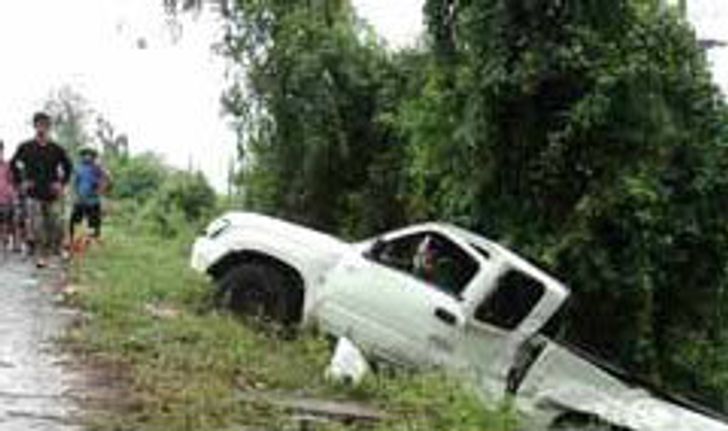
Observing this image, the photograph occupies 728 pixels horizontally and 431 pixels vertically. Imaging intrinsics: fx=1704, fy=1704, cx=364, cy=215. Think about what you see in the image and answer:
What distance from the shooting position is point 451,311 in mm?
15047

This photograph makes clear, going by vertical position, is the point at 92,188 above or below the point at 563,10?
below

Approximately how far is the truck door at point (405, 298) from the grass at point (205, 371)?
494 mm

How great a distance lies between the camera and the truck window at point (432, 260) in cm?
1553

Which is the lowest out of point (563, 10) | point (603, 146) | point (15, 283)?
point (15, 283)

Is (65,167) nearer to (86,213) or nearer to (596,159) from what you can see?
(86,213)

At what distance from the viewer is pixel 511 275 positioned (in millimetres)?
15320

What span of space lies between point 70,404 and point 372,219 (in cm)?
1456

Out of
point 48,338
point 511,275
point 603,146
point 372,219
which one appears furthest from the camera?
point 372,219

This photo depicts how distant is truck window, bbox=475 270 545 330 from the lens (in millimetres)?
15172

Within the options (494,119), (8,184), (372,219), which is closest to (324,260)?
(494,119)

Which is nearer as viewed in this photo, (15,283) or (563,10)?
(15,283)

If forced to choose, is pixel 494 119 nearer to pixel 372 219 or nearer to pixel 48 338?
pixel 372 219

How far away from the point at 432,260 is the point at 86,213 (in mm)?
6524

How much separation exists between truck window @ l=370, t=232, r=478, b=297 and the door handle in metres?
0.25
